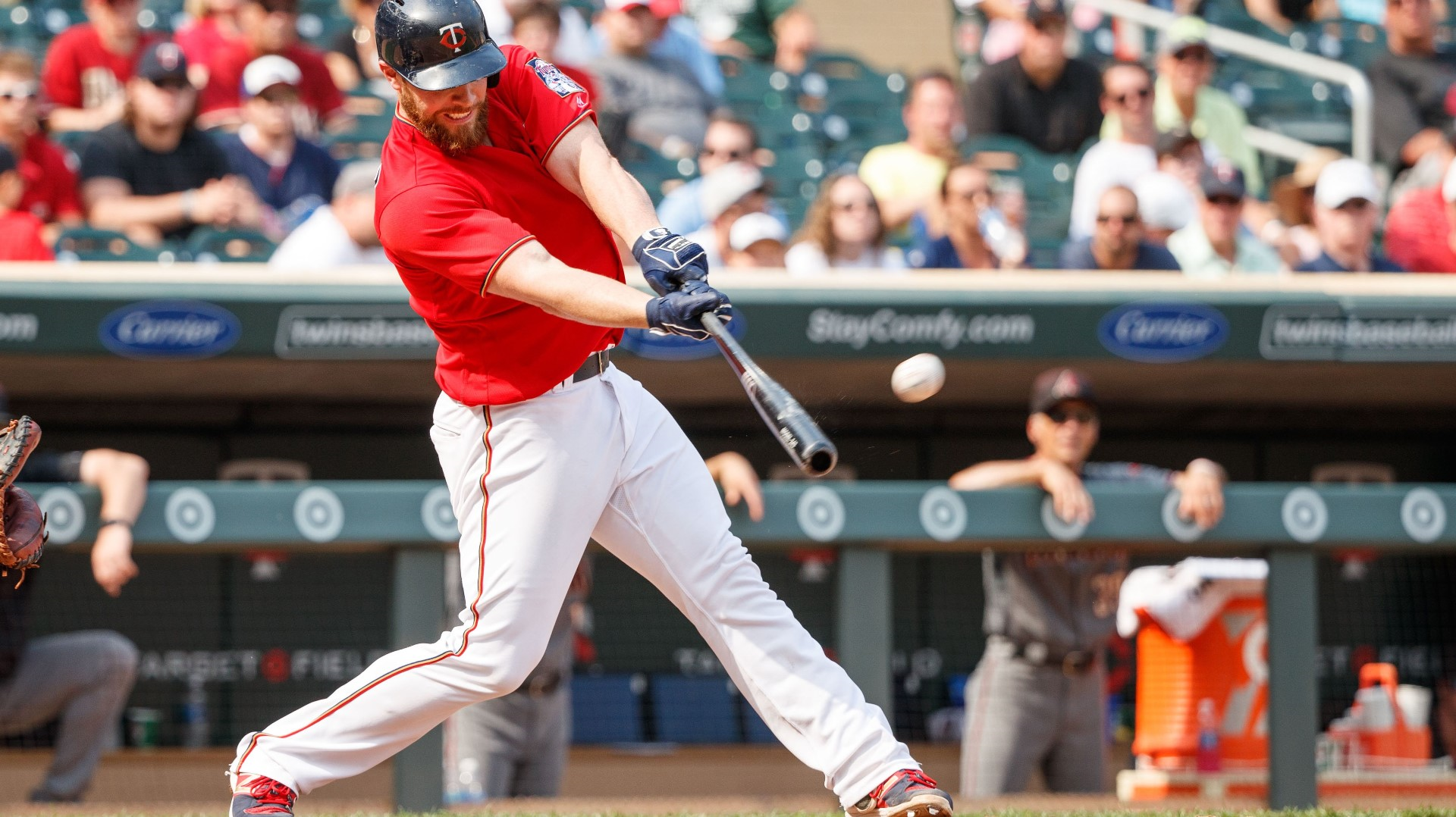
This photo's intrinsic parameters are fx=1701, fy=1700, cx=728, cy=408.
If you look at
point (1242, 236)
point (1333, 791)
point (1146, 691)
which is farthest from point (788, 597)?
point (1242, 236)

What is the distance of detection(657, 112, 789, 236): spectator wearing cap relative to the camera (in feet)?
21.1

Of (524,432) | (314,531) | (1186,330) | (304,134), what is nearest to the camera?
(524,432)

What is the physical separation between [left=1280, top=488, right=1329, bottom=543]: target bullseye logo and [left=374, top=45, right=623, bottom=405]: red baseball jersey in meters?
1.98

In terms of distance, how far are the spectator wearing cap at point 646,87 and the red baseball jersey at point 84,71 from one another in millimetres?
1957

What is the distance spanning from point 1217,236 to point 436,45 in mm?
4439

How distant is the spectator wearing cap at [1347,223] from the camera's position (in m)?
6.46

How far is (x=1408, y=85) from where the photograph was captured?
343 inches

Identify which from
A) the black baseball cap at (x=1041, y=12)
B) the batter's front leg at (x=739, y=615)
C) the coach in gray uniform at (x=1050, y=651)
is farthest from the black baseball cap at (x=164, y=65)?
the black baseball cap at (x=1041, y=12)

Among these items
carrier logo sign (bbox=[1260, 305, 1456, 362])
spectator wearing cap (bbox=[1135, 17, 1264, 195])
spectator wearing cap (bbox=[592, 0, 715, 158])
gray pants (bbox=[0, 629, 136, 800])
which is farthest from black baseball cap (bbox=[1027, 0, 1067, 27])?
gray pants (bbox=[0, 629, 136, 800])

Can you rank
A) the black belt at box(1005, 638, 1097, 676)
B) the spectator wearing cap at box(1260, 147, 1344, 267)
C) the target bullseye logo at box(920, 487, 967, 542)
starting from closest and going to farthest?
the target bullseye logo at box(920, 487, 967, 542)
the black belt at box(1005, 638, 1097, 676)
the spectator wearing cap at box(1260, 147, 1344, 267)

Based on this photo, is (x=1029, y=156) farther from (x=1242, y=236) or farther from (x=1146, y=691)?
(x=1146, y=691)

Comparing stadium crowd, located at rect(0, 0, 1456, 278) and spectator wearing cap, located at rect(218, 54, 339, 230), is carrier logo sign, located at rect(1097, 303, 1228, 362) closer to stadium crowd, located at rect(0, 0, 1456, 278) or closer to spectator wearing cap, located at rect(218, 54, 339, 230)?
stadium crowd, located at rect(0, 0, 1456, 278)

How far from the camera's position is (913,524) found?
13.6 feet

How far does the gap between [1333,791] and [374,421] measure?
11.3 feet
